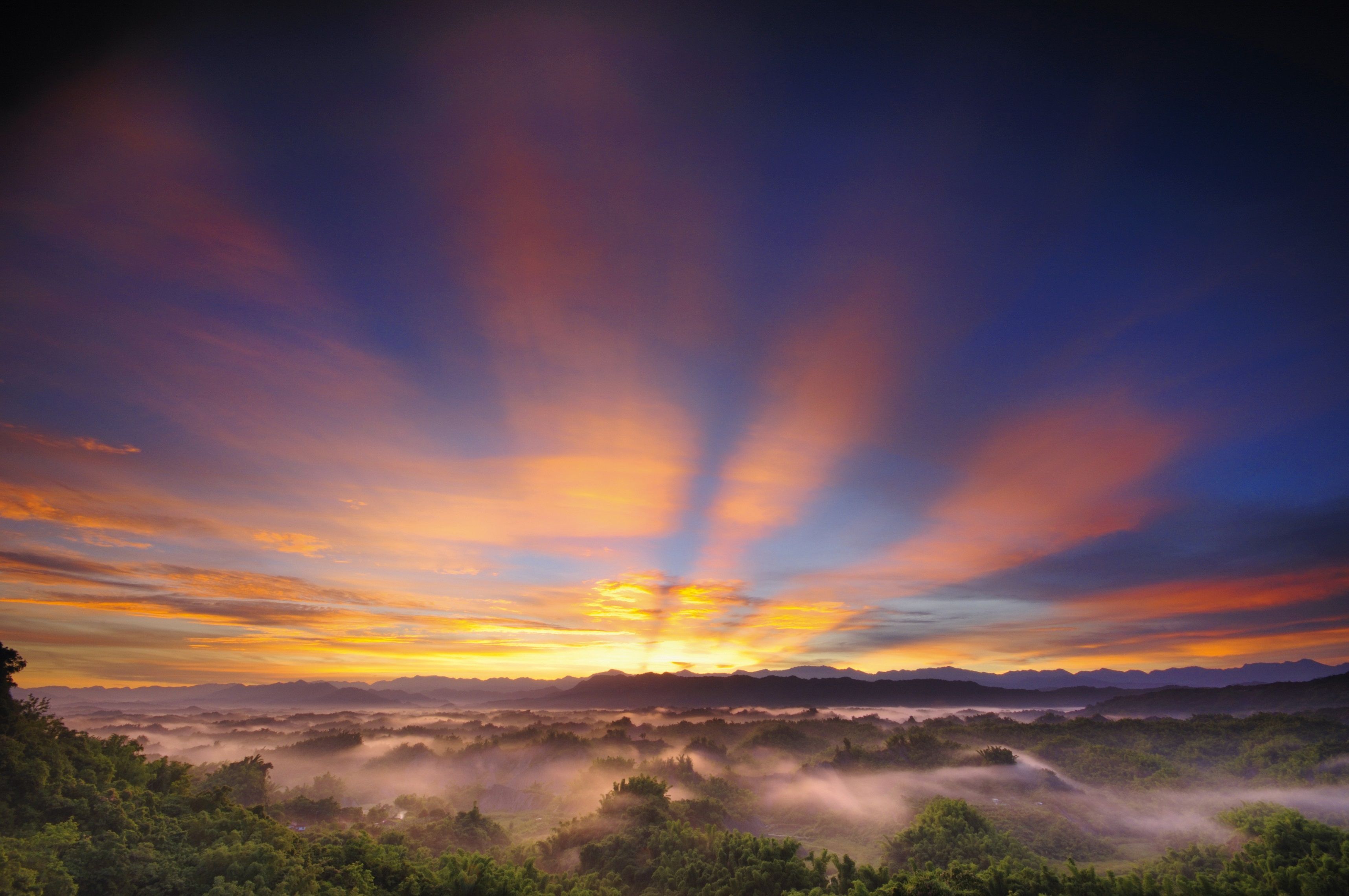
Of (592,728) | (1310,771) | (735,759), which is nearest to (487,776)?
(735,759)

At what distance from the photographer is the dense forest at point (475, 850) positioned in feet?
60.7

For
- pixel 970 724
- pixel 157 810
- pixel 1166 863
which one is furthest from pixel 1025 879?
pixel 970 724

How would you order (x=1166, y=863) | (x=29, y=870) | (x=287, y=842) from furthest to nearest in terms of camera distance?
(x=1166, y=863) → (x=287, y=842) → (x=29, y=870)

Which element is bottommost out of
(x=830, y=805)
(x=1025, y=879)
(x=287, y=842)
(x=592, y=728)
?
(x=592, y=728)

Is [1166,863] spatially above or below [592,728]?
above

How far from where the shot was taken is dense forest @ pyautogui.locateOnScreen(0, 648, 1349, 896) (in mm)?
18500

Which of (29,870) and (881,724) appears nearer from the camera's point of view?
(29,870)

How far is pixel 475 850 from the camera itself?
169 feet

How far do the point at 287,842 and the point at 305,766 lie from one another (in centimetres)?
14497

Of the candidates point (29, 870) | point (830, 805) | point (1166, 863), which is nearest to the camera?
point (29, 870)

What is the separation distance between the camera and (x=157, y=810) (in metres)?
22.5

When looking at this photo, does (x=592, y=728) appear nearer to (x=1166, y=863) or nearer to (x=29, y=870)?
(x=1166, y=863)

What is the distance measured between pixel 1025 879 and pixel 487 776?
129 metres

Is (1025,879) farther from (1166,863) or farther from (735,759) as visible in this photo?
(735,759)
